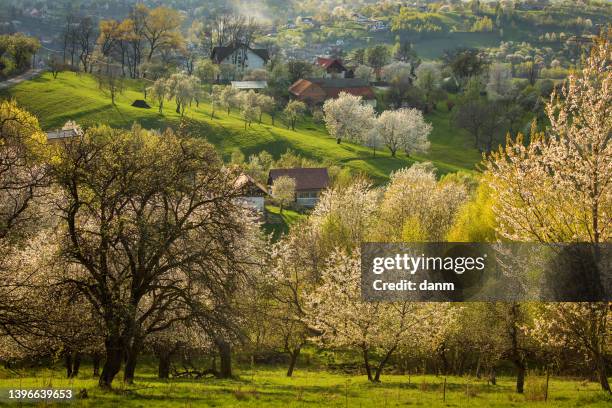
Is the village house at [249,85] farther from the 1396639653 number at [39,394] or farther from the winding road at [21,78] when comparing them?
the 1396639653 number at [39,394]

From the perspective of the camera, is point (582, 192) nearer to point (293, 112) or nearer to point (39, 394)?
point (39, 394)

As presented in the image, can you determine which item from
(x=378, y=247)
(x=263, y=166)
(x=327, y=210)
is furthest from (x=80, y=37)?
(x=378, y=247)

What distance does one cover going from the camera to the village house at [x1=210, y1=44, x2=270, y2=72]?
573 feet

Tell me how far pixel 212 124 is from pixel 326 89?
1602 inches

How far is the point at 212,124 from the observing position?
117250 mm

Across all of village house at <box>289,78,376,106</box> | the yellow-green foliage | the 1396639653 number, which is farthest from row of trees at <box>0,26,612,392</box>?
village house at <box>289,78,376,106</box>

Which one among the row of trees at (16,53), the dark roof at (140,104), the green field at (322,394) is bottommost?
the green field at (322,394)

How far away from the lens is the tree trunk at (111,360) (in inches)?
1013

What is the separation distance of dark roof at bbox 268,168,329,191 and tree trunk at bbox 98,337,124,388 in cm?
6934

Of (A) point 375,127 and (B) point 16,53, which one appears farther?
(B) point 16,53

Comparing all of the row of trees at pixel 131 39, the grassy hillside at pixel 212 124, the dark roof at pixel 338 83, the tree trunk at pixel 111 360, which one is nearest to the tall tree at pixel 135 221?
the tree trunk at pixel 111 360

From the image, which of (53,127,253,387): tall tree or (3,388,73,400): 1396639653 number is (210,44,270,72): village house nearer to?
(53,127,253,387): tall tree

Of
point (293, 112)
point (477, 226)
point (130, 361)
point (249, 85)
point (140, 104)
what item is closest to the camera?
point (130, 361)

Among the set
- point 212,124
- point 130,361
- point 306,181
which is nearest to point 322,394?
point 130,361
